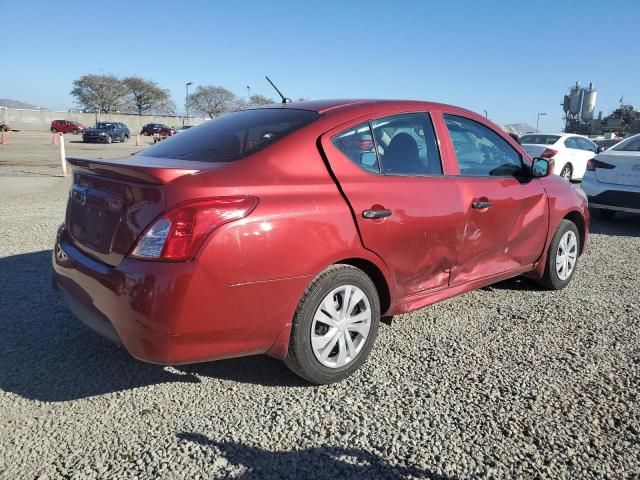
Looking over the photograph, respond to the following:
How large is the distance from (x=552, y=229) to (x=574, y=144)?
1211cm

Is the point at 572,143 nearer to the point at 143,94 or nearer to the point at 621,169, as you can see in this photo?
the point at 621,169

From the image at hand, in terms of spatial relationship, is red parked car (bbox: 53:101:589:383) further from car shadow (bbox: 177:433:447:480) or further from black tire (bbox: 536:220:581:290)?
black tire (bbox: 536:220:581:290)

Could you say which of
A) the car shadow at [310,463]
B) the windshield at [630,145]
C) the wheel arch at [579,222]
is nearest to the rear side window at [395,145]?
the car shadow at [310,463]

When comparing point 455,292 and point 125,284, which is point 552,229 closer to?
point 455,292

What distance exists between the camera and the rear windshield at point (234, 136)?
2.93 meters

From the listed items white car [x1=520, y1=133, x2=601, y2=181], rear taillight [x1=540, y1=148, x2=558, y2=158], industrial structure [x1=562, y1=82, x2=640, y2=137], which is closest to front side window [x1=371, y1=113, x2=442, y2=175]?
rear taillight [x1=540, y1=148, x2=558, y2=158]

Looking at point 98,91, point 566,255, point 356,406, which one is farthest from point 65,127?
point 356,406

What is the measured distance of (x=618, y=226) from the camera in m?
8.27

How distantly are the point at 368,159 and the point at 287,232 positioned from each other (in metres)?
0.84

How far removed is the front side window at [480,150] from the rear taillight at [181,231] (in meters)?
2.01

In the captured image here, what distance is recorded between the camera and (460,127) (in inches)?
151

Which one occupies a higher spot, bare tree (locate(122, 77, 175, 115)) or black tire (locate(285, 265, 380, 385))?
bare tree (locate(122, 77, 175, 115))

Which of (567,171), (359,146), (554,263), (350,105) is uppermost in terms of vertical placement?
(350,105)

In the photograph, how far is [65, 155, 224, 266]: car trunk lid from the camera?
2467 mm
